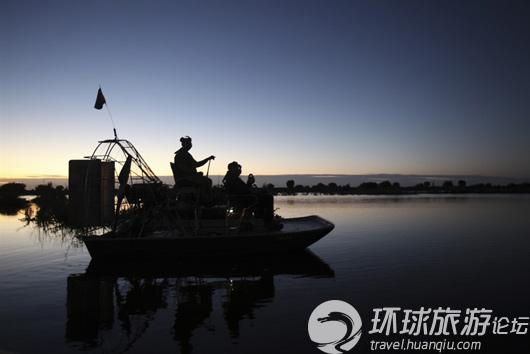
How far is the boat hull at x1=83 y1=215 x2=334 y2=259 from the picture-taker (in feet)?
36.8

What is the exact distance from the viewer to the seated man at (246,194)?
12852 mm

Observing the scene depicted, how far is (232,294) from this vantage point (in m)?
8.95

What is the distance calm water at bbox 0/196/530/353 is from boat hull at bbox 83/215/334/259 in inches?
18.9

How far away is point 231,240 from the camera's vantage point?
11766 millimetres

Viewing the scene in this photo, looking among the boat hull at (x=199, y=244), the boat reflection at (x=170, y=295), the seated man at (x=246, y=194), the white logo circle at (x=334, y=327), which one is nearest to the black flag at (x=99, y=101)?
the boat hull at (x=199, y=244)

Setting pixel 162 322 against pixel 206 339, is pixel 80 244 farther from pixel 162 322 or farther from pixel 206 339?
pixel 206 339

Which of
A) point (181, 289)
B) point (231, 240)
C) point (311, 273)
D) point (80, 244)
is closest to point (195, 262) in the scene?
point (231, 240)

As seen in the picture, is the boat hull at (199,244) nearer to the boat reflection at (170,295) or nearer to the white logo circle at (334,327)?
the boat reflection at (170,295)

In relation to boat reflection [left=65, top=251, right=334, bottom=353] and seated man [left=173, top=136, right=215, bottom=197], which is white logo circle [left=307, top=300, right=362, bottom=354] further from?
seated man [left=173, top=136, right=215, bottom=197]

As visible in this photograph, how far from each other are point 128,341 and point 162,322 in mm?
889

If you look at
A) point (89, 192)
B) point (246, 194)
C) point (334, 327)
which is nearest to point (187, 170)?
point (246, 194)

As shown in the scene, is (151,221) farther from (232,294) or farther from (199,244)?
(232,294)

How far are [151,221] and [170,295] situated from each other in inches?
195

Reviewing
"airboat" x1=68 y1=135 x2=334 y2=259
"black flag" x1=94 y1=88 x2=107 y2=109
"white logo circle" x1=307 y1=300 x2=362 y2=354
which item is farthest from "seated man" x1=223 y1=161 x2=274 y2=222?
"white logo circle" x1=307 y1=300 x2=362 y2=354
